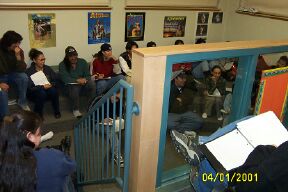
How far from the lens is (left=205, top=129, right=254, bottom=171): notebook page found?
1559mm

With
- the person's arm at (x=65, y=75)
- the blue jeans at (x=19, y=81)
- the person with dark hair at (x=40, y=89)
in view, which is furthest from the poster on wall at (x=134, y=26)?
the blue jeans at (x=19, y=81)

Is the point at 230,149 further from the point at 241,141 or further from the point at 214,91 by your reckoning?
the point at 214,91

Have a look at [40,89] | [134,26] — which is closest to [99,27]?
[134,26]

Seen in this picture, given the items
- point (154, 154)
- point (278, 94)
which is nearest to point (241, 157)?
point (154, 154)

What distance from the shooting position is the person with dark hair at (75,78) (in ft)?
13.2

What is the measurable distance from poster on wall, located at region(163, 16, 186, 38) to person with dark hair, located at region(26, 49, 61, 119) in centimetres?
237

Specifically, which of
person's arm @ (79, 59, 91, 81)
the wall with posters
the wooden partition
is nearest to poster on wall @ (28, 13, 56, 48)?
person's arm @ (79, 59, 91, 81)

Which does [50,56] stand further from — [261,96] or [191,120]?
[261,96]

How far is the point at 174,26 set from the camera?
555 cm

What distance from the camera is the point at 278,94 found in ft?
6.98

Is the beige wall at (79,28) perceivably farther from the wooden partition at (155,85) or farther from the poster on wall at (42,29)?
the wooden partition at (155,85)

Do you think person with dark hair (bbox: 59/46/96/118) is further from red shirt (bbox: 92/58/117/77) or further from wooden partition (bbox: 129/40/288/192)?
wooden partition (bbox: 129/40/288/192)

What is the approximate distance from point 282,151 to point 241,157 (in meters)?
0.32

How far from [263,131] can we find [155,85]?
0.68 metres
